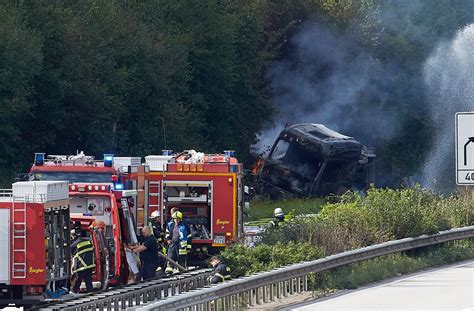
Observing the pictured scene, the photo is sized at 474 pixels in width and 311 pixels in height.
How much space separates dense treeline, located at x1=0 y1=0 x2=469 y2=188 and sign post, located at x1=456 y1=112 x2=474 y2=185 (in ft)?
59.2

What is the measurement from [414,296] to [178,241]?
5.85m

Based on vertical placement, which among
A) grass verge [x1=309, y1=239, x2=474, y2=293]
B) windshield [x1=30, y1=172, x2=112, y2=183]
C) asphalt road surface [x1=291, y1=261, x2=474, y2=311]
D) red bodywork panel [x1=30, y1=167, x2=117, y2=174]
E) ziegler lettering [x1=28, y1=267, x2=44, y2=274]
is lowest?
asphalt road surface [x1=291, y1=261, x2=474, y2=311]

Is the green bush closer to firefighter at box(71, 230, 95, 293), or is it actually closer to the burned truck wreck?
firefighter at box(71, 230, 95, 293)

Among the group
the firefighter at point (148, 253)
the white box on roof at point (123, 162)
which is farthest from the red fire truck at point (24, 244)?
the white box on roof at point (123, 162)

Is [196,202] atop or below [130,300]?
atop

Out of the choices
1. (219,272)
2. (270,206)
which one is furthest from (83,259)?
(270,206)

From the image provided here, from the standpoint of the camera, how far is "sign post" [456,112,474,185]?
2516 cm

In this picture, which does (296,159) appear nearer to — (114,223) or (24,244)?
(114,223)

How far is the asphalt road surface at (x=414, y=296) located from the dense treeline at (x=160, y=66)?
16920 millimetres

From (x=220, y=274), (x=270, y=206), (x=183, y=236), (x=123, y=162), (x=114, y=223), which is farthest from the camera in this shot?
(x=270, y=206)

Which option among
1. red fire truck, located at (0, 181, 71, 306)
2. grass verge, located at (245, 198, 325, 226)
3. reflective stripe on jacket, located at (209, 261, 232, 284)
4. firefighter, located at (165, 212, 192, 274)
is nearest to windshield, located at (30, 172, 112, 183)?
firefighter, located at (165, 212, 192, 274)

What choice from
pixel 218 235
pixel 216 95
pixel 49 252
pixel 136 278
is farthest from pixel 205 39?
pixel 49 252

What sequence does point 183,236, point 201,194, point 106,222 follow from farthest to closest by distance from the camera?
point 201,194 < point 183,236 < point 106,222

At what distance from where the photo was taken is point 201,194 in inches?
1219
